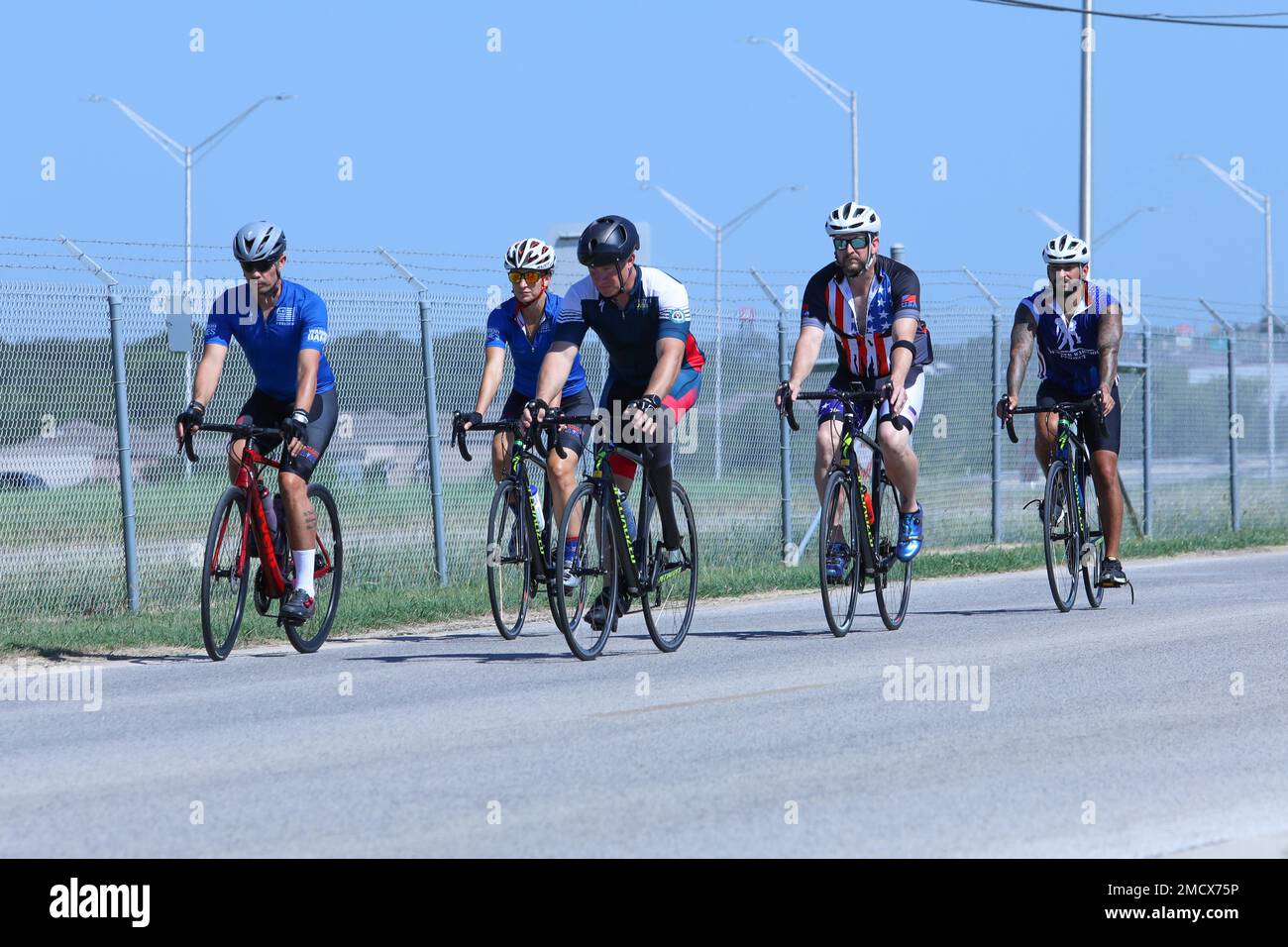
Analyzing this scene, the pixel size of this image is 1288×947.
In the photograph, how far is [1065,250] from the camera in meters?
12.5

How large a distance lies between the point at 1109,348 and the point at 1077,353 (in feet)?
1.05

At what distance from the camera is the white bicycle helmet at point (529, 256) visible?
38.4 feet

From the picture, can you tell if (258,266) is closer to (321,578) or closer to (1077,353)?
(321,578)

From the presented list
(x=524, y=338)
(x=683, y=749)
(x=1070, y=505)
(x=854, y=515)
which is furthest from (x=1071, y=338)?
(x=683, y=749)

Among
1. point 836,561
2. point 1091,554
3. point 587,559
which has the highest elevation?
point 587,559

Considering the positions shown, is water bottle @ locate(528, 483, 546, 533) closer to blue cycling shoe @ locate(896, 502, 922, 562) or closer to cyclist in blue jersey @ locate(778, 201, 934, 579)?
cyclist in blue jersey @ locate(778, 201, 934, 579)

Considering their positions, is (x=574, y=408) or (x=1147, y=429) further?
(x=1147, y=429)

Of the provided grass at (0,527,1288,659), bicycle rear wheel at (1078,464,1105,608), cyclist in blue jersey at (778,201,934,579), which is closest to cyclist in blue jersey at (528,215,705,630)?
cyclist in blue jersey at (778,201,934,579)

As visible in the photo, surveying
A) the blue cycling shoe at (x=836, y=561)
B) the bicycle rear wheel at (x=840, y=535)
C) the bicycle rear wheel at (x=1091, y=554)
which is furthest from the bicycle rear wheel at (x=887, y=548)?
the bicycle rear wheel at (x=1091, y=554)

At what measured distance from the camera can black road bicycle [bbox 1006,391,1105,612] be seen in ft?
40.8

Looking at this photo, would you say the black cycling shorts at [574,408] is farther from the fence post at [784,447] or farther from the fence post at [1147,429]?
the fence post at [1147,429]

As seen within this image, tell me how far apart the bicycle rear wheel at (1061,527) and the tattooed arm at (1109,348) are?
0.52 m

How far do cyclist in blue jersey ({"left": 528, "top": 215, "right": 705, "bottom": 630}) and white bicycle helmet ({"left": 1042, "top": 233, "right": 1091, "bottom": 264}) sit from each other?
319 cm

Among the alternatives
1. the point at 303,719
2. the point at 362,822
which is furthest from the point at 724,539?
the point at 362,822
